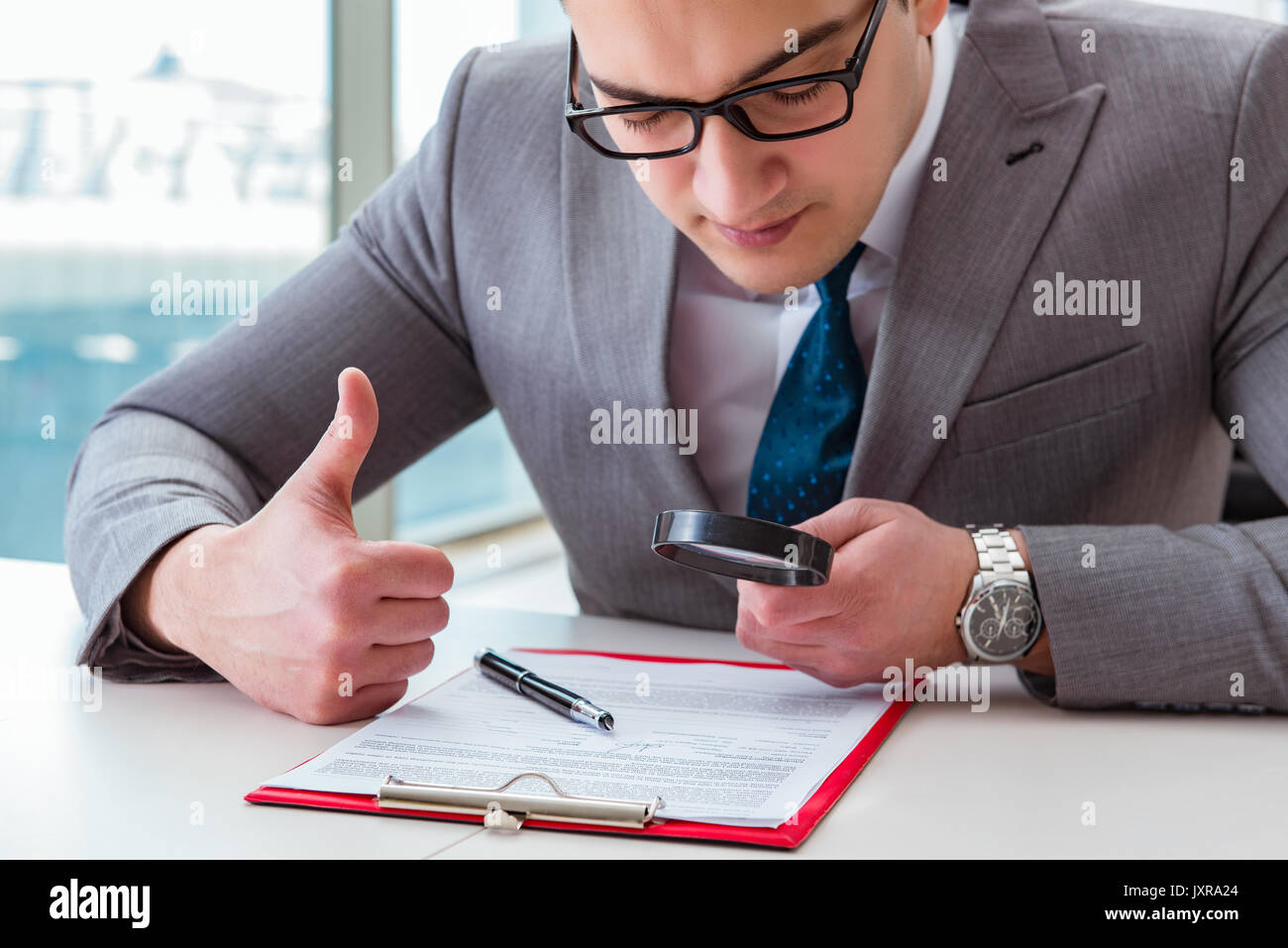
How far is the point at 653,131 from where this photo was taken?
3.84ft

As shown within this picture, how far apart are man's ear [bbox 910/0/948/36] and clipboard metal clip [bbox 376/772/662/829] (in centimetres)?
87

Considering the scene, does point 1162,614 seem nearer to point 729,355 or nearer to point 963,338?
point 963,338

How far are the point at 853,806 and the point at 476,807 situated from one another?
26 cm

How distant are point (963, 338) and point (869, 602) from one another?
1.29 ft

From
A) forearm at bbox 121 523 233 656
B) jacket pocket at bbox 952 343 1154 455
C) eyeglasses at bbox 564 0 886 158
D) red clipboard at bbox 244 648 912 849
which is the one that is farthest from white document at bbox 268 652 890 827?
eyeglasses at bbox 564 0 886 158

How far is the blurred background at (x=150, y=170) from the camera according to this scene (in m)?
2.58

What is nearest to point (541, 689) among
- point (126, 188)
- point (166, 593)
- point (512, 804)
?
point (512, 804)

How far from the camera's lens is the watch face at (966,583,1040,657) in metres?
1.11

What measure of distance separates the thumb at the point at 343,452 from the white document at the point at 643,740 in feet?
0.66

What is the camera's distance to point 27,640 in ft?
4.35

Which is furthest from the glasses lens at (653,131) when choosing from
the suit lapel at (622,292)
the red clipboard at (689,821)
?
the red clipboard at (689,821)

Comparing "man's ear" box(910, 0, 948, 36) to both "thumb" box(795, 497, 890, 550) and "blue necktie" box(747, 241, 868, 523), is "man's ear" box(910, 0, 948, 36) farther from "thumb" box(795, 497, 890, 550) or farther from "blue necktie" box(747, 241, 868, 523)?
"thumb" box(795, 497, 890, 550)

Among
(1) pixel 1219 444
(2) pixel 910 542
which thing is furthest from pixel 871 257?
(1) pixel 1219 444
